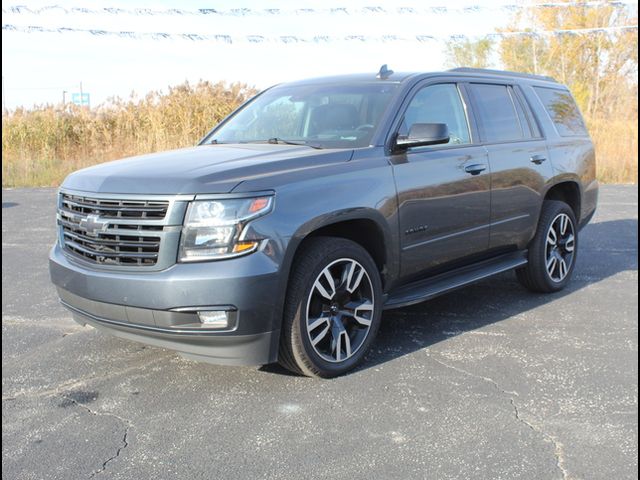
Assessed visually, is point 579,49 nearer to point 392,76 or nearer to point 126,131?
point 126,131

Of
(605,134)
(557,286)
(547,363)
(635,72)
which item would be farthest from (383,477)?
(635,72)

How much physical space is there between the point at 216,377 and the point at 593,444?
2.15 m

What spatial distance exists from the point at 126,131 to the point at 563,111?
13.5 m

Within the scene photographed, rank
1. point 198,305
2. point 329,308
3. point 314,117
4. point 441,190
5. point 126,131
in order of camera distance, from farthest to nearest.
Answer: point 126,131 < point 314,117 < point 441,190 < point 329,308 < point 198,305

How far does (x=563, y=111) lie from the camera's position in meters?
6.52

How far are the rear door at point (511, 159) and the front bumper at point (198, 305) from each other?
8.03 feet

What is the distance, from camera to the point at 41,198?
13.2 meters

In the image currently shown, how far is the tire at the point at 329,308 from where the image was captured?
376 cm

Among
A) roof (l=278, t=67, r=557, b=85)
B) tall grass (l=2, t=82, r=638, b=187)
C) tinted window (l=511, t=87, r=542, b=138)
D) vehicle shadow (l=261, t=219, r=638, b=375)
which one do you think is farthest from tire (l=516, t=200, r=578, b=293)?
tall grass (l=2, t=82, r=638, b=187)

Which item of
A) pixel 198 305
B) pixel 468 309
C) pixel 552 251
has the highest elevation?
pixel 198 305

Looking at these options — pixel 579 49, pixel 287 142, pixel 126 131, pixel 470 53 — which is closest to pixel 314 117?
pixel 287 142

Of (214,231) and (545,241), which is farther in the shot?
(545,241)

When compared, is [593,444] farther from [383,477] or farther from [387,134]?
[387,134]

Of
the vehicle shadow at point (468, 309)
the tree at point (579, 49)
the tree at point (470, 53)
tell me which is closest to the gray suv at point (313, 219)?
the vehicle shadow at point (468, 309)
